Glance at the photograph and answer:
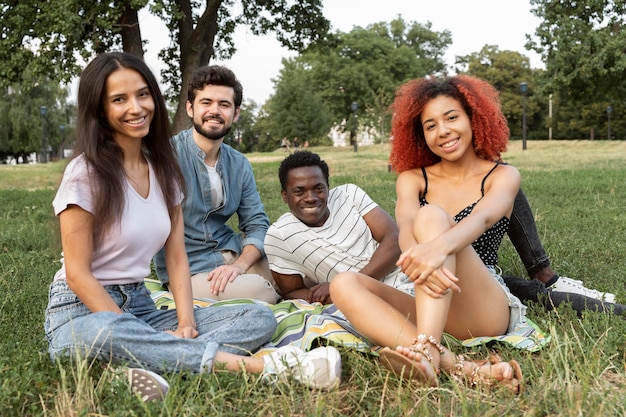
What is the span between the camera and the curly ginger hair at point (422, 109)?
4047 mm

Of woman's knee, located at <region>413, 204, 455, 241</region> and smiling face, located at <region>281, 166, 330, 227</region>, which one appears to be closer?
woman's knee, located at <region>413, 204, 455, 241</region>

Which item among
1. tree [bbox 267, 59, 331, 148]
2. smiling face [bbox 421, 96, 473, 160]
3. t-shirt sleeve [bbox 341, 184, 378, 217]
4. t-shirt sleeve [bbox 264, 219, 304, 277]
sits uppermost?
tree [bbox 267, 59, 331, 148]

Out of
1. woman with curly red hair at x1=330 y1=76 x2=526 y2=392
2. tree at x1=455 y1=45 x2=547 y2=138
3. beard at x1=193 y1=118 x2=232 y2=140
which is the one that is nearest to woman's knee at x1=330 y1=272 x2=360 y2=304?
woman with curly red hair at x1=330 y1=76 x2=526 y2=392

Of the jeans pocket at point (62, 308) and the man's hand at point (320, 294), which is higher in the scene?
the jeans pocket at point (62, 308)

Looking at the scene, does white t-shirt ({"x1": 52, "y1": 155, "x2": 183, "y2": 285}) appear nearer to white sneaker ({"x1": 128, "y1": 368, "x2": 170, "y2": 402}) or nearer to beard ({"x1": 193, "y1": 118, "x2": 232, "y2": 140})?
white sneaker ({"x1": 128, "y1": 368, "x2": 170, "y2": 402})

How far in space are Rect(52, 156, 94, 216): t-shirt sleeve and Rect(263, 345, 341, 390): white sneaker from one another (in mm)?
1187

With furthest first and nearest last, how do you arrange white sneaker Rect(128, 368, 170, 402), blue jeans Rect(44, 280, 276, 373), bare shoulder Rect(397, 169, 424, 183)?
bare shoulder Rect(397, 169, 424, 183) < blue jeans Rect(44, 280, 276, 373) < white sneaker Rect(128, 368, 170, 402)

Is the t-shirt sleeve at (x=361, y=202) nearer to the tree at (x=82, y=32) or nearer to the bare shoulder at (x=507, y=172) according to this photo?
the bare shoulder at (x=507, y=172)

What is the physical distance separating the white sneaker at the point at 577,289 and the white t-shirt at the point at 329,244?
114cm

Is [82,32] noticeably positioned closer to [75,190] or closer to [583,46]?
[75,190]

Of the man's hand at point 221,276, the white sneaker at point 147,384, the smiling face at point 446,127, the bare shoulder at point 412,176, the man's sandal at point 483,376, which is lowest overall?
the man's sandal at point 483,376

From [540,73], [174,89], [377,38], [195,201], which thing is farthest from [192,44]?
[377,38]

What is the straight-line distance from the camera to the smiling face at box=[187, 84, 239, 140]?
4.81 m

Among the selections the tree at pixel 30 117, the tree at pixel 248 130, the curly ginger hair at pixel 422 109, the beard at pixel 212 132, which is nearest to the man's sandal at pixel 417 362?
the curly ginger hair at pixel 422 109
